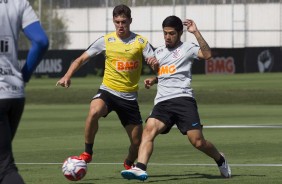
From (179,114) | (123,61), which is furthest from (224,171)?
(123,61)

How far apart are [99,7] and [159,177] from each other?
1971 inches

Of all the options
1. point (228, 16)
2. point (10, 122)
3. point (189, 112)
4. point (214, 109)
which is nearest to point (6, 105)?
point (10, 122)

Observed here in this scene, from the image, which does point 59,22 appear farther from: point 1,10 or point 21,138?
point 1,10

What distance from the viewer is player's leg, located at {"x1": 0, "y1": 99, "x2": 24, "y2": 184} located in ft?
27.5

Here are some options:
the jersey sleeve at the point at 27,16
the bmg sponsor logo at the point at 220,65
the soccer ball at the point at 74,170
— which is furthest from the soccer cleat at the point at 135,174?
the bmg sponsor logo at the point at 220,65

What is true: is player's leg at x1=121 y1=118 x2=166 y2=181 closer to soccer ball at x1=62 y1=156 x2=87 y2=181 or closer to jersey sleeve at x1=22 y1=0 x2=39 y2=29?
soccer ball at x1=62 y1=156 x2=87 y2=181

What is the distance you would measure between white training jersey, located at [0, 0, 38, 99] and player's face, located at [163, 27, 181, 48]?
4796 mm

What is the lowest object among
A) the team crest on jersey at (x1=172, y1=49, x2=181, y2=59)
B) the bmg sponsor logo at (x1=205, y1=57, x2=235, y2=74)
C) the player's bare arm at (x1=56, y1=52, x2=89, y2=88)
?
the bmg sponsor logo at (x1=205, y1=57, x2=235, y2=74)

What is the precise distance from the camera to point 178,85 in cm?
1328

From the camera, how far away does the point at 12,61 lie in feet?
28.0

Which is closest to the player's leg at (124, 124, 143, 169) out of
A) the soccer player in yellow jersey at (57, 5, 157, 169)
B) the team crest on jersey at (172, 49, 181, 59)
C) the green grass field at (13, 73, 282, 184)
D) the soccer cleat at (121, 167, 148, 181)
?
the soccer player in yellow jersey at (57, 5, 157, 169)

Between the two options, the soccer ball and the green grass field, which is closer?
the soccer ball

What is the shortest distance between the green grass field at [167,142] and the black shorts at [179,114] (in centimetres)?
64

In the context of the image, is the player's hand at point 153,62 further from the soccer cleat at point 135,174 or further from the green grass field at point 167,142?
the soccer cleat at point 135,174
